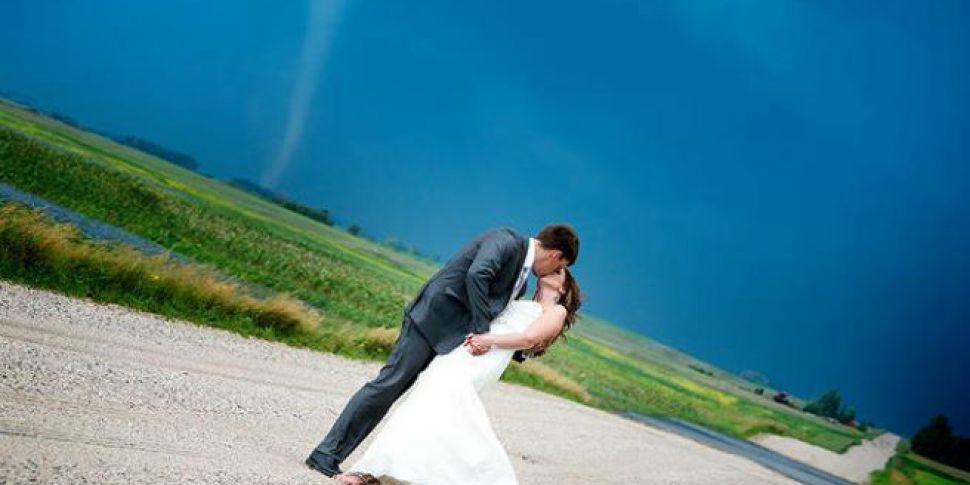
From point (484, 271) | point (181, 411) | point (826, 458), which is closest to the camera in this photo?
point (484, 271)

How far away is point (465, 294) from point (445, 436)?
1.02 m

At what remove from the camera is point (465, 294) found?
648 centimetres

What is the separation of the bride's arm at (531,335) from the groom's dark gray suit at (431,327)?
0.08m

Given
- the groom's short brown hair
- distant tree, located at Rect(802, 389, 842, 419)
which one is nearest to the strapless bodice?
the groom's short brown hair

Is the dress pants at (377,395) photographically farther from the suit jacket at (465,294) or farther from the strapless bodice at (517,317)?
the strapless bodice at (517,317)

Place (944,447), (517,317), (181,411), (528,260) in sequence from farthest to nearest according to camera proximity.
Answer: (944,447)
(181,411)
(517,317)
(528,260)

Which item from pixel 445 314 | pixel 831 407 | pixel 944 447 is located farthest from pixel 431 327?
pixel 831 407

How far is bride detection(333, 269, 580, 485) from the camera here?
A: 6.26m

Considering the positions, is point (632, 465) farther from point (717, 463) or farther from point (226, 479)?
point (226, 479)

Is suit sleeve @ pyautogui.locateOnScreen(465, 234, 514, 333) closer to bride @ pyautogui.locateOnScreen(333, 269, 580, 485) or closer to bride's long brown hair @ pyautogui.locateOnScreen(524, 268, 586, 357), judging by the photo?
bride @ pyautogui.locateOnScreen(333, 269, 580, 485)

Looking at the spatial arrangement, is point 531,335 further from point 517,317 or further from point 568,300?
point 568,300

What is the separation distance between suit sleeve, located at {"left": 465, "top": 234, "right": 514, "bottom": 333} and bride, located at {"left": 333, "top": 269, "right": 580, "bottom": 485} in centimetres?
20

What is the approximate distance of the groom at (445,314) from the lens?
636cm

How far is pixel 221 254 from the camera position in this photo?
27281 mm
